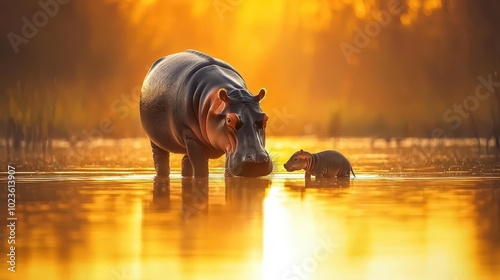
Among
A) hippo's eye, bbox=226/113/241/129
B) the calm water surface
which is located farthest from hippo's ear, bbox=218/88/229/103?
the calm water surface

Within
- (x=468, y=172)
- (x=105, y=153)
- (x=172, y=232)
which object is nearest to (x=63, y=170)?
(x=468, y=172)

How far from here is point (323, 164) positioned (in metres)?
12.8

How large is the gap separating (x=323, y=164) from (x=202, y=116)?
2.15m

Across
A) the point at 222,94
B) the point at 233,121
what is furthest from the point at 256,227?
the point at 222,94

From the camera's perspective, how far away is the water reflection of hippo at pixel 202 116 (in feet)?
34.3

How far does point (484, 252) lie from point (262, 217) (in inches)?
83.0

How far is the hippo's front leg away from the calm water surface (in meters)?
0.13

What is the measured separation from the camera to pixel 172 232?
21.5 ft

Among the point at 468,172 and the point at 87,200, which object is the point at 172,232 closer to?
the point at 87,200

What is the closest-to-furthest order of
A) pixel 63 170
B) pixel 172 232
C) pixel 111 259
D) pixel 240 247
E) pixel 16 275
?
1. pixel 16 275
2. pixel 111 259
3. pixel 240 247
4. pixel 172 232
5. pixel 63 170

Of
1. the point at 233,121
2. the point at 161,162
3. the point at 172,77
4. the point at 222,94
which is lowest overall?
the point at 161,162

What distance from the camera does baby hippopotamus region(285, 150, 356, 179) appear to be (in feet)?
41.8

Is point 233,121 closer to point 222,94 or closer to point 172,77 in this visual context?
point 222,94

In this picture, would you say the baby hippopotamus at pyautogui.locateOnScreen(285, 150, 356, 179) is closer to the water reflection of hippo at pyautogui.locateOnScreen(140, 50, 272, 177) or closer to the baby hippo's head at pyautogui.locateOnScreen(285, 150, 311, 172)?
the baby hippo's head at pyautogui.locateOnScreen(285, 150, 311, 172)
